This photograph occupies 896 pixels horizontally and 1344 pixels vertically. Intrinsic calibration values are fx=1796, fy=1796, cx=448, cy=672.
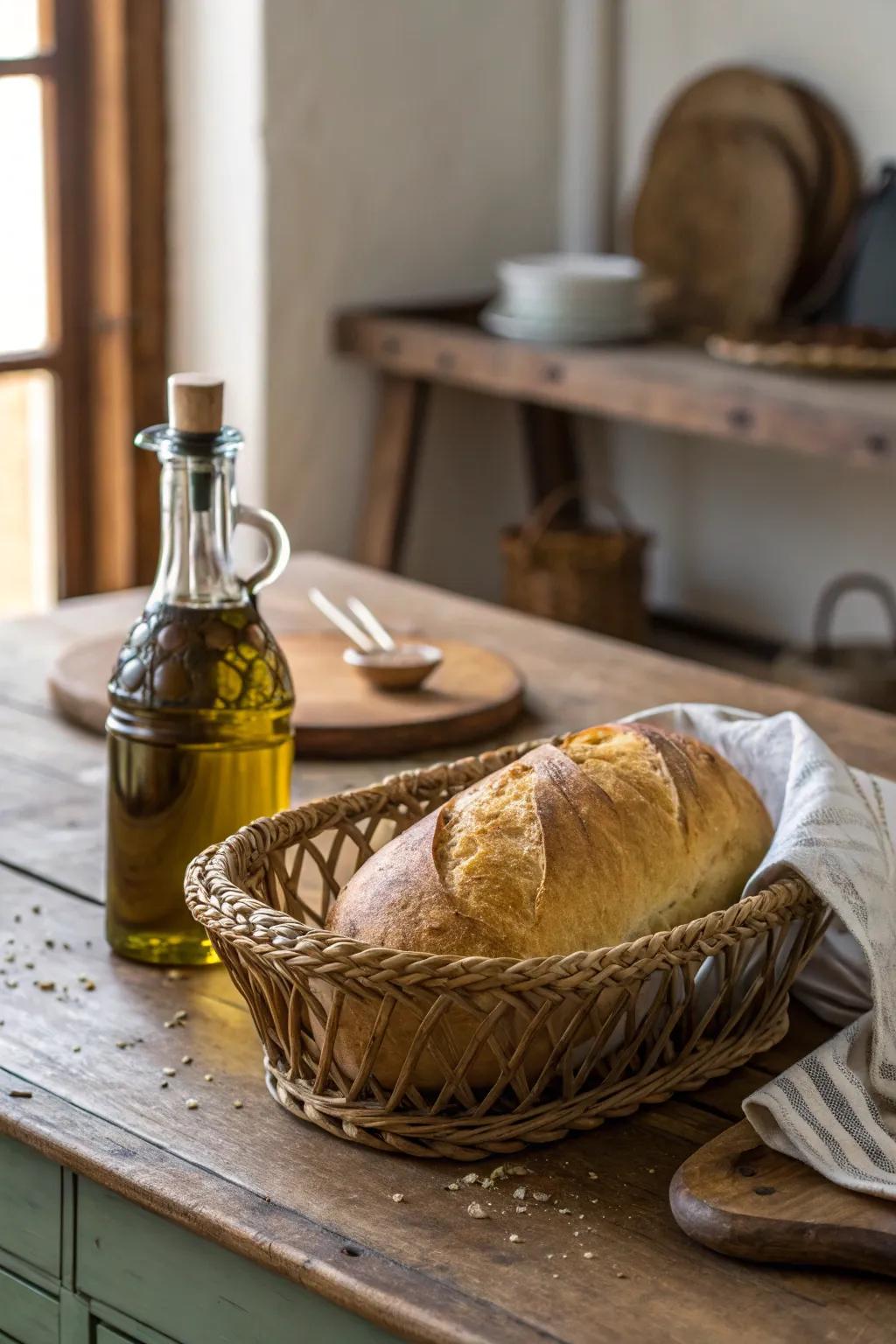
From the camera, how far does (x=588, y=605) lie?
3.13 meters

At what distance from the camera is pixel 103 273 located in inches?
125

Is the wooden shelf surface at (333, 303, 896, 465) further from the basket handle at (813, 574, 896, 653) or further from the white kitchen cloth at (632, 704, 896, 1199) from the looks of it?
the white kitchen cloth at (632, 704, 896, 1199)

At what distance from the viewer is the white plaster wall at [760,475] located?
122 inches

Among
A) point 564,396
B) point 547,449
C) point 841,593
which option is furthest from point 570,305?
point 841,593

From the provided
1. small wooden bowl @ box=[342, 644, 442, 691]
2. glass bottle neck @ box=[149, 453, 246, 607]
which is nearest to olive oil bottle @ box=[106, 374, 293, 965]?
glass bottle neck @ box=[149, 453, 246, 607]

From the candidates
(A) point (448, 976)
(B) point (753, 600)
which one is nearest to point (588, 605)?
(B) point (753, 600)

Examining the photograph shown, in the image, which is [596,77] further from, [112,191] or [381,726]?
[381,726]

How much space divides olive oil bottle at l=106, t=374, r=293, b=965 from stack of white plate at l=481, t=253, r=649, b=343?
2027mm

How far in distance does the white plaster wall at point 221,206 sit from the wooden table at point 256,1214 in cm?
209

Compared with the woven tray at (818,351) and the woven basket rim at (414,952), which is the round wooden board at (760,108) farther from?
the woven basket rim at (414,952)

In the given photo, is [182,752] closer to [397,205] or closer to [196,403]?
[196,403]

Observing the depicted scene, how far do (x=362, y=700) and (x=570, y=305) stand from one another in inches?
64.9

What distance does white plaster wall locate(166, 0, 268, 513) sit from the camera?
3025 mm

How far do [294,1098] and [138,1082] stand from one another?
9 cm
